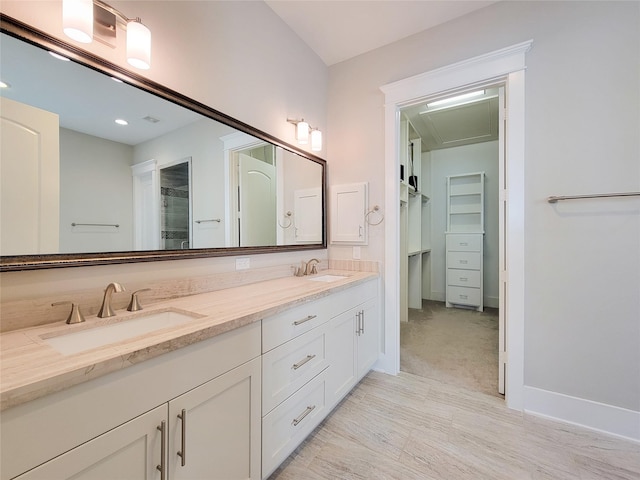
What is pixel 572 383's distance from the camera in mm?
1705

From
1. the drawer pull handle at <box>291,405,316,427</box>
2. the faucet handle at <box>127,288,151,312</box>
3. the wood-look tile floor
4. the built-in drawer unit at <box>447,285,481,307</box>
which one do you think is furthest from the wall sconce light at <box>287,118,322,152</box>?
the built-in drawer unit at <box>447,285,481,307</box>

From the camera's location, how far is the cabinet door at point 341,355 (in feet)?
5.45

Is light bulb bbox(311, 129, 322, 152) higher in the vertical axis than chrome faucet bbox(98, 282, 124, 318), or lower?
higher

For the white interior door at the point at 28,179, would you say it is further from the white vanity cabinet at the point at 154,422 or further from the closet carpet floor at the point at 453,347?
the closet carpet floor at the point at 453,347

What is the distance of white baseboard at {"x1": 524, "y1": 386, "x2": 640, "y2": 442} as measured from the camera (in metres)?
1.57

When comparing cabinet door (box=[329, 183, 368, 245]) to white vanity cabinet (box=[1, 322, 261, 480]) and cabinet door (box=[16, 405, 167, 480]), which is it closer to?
white vanity cabinet (box=[1, 322, 261, 480])

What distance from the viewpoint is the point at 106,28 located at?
1127 millimetres

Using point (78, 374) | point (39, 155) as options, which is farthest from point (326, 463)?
point (39, 155)

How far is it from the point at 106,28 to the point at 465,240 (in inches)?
182

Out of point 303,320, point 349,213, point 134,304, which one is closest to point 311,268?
point 349,213

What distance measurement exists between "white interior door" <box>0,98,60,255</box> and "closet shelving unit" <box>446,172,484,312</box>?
184 inches

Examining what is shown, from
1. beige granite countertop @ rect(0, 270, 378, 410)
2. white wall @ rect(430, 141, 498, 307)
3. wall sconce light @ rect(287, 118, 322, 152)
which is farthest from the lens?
white wall @ rect(430, 141, 498, 307)

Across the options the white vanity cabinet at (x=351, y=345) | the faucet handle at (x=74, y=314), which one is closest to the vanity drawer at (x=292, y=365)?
the white vanity cabinet at (x=351, y=345)

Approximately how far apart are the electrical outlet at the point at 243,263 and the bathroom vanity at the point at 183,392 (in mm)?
199
